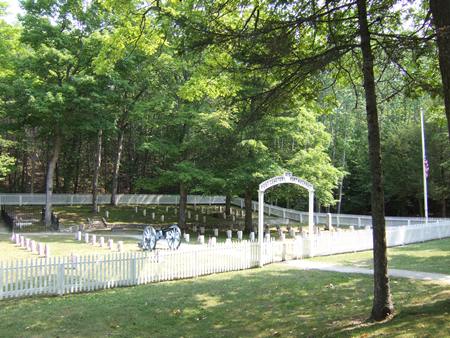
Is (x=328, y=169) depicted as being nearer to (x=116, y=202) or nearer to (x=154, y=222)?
(x=154, y=222)

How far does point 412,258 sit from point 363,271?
4.13 metres

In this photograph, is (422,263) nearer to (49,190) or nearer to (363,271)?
(363,271)

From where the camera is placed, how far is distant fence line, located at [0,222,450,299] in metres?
11.3

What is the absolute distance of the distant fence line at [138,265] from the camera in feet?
37.0

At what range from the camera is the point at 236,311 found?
8945mm

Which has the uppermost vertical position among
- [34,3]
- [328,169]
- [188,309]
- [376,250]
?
[34,3]

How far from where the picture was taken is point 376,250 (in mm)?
7555

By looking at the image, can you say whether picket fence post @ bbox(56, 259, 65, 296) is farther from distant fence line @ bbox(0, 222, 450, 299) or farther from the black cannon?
the black cannon

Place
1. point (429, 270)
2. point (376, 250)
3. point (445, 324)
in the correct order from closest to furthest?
point (445, 324) < point (376, 250) < point (429, 270)

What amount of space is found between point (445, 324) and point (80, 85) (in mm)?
26926

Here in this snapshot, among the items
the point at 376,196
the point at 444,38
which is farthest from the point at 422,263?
the point at 444,38

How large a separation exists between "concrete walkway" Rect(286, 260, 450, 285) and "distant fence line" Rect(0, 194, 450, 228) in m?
17.7

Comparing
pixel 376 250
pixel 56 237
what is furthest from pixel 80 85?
pixel 376 250

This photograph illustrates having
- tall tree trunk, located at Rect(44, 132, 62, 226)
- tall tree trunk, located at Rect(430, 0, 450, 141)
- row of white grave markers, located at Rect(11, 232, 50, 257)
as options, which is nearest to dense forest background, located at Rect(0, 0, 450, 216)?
tall tree trunk, located at Rect(44, 132, 62, 226)
